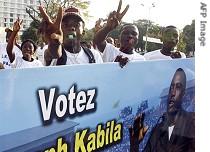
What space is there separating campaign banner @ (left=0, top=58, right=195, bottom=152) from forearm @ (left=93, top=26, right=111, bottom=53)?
12 cm

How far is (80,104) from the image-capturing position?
2.42 meters

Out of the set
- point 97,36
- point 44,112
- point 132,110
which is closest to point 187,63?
point 132,110

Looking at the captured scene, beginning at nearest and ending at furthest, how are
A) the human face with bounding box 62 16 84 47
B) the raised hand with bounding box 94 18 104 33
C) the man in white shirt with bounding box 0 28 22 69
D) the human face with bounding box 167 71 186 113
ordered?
the man in white shirt with bounding box 0 28 22 69
the human face with bounding box 62 16 84 47
the raised hand with bounding box 94 18 104 33
the human face with bounding box 167 71 186 113

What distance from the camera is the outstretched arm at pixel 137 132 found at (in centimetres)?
286

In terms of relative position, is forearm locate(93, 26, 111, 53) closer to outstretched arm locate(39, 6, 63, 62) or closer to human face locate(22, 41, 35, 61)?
outstretched arm locate(39, 6, 63, 62)

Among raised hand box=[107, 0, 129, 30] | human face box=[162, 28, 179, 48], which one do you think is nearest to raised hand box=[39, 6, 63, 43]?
raised hand box=[107, 0, 129, 30]

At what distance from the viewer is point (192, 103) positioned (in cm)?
341

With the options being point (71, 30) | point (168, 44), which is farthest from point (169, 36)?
point (71, 30)

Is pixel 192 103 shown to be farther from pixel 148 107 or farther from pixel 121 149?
pixel 121 149

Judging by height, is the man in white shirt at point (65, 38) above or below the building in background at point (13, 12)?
below

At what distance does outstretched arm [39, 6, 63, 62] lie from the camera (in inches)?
88.4

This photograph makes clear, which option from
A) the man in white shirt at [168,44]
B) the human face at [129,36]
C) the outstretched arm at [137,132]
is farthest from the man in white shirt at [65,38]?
the man in white shirt at [168,44]

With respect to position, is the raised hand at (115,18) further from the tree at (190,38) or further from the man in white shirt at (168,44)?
the tree at (190,38)

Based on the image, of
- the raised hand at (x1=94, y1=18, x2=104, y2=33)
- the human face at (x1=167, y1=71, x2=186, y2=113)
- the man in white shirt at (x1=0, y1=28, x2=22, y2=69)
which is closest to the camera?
the man in white shirt at (x1=0, y1=28, x2=22, y2=69)
